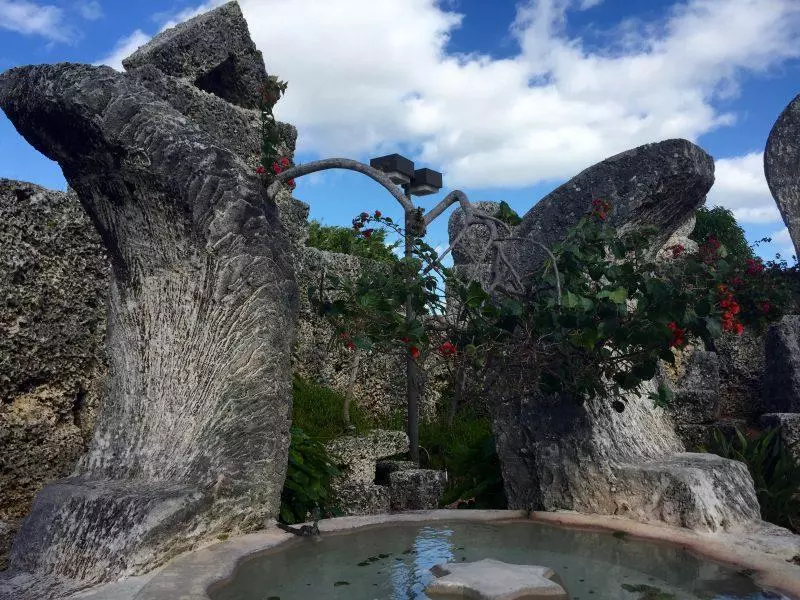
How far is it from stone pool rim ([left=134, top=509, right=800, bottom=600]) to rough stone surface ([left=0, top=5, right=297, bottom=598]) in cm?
23

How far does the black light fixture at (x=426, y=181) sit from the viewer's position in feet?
26.7

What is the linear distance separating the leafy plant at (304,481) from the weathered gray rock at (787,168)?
626cm

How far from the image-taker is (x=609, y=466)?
3906 millimetres

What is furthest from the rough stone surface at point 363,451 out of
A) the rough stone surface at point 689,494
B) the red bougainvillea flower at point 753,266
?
the red bougainvillea flower at point 753,266

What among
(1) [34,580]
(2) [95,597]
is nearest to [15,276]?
(1) [34,580]

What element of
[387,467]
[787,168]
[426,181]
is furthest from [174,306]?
[787,168]

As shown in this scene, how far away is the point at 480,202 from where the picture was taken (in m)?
13.6

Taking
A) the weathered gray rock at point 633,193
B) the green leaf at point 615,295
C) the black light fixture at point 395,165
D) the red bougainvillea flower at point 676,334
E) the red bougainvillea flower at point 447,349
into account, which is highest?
the black light fixture at point 395,165

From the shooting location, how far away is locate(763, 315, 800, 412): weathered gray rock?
8.62 metres

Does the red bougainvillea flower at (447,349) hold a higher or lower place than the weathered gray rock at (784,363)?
lower

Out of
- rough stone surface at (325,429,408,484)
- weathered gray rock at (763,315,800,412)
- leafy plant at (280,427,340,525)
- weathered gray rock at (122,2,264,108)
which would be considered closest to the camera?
leafy plant at (280,427,340,525)

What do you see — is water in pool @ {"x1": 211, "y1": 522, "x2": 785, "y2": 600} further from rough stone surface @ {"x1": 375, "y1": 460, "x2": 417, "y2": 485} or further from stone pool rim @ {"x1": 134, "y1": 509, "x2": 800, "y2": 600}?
rough stone surface @ {"x1": 375, "y1": 460, "x2": 417, "y2": 485}

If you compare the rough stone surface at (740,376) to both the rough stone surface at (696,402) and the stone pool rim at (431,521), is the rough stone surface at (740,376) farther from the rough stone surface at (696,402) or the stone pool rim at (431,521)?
the stone pool rim at (431,521)

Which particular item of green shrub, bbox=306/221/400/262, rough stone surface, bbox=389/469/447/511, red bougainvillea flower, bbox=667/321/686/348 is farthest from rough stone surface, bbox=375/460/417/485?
green shrub, bbox=306/221/400/262
